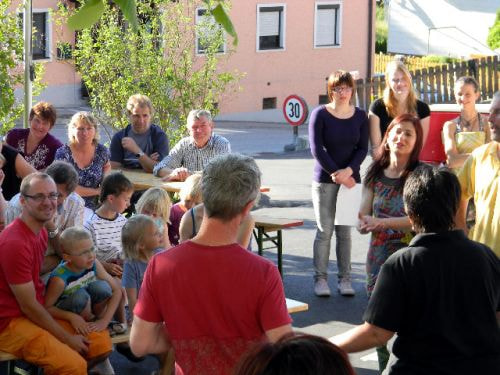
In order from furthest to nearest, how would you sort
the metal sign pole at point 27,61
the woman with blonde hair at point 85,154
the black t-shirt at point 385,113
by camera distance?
the metal sign pole at point 27,61, the woman with blonde hair at point 85,154, the black t-shirt at point 385,113

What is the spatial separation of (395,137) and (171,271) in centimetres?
310

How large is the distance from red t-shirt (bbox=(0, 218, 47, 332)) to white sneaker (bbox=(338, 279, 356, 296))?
3.78 meters

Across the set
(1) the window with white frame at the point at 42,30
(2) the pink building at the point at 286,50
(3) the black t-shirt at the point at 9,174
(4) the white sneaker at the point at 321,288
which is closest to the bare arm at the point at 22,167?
(3) the black t-shirt at the point at 9,174

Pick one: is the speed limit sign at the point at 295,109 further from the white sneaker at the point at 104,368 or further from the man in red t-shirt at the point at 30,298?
the man in red t-shirt at the point at 30,298

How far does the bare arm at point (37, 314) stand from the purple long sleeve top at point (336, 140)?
335cm

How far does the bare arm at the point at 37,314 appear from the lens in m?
5.86

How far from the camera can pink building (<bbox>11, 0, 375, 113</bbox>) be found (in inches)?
1168

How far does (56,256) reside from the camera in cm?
652

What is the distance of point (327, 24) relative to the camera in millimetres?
33531

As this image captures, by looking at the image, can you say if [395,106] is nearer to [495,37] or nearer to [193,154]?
[193,154]

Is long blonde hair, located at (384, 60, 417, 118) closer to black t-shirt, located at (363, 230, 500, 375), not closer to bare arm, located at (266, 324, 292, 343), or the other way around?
black t-shirt, located at (363, 230, 500, 375)

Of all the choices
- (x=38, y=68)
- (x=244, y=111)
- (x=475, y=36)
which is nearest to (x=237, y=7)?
(x=244, y=111)

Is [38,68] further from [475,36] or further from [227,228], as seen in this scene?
[475,36]

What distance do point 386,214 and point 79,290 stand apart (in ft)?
6.44
